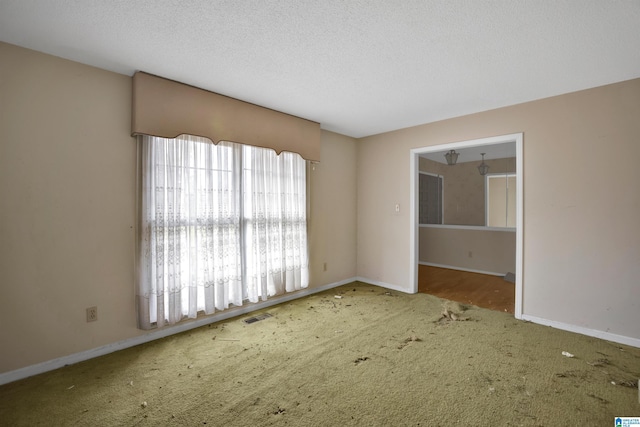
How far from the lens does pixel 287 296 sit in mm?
4043

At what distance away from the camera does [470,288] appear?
4.70 metres

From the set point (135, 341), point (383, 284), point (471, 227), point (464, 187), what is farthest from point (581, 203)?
point (135, 341)

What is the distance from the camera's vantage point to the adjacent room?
75.3 inches

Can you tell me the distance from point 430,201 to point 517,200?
141 inches

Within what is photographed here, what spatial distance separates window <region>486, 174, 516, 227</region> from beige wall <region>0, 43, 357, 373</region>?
6.42 metres

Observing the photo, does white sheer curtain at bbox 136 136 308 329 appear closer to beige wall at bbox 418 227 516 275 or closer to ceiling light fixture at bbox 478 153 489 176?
beige wall at bbox 418 227 516 275

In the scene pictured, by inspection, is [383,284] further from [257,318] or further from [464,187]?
[464,187]

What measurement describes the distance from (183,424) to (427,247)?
6.02 meters

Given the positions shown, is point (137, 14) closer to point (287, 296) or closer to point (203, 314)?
point (203, 314)

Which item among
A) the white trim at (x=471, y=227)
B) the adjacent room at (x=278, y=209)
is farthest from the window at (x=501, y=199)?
the adjacent room at (x=278, y=209)

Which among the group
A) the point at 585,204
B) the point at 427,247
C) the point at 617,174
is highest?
the point at 617,174

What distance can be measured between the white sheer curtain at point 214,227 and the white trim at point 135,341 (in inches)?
6.4

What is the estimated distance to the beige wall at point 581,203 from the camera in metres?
2.76

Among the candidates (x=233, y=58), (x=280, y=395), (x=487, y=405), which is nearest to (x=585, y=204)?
(x=487, y=405)
